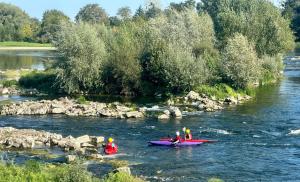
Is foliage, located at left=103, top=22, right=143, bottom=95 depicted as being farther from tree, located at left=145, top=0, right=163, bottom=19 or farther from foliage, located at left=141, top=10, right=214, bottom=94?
tree, located at left=145, top=0, right=163, bottom=19

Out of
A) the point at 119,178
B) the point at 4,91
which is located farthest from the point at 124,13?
the point at 119,178

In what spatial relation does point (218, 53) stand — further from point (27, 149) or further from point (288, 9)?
point (288, 9)

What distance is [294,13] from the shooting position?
169 metres

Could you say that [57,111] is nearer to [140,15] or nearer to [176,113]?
[176,113]

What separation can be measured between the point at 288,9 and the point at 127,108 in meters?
126

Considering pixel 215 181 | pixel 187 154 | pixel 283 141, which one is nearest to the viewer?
pixel 215 181

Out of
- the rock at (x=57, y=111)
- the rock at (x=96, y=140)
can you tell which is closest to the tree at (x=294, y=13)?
the rock at (x=57, y=111)

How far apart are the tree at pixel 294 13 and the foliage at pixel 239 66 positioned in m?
81.6

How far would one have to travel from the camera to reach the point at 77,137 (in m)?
46.9

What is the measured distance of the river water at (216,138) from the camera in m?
36.4

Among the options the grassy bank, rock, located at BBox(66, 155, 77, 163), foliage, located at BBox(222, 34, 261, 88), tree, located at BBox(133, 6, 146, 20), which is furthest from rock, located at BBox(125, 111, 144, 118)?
tree, located at BBox(133, 6, 146, 20)

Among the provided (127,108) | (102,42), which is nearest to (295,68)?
(102,42)

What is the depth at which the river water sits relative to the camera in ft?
120

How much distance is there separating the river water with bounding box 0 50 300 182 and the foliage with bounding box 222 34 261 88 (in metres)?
5.60
